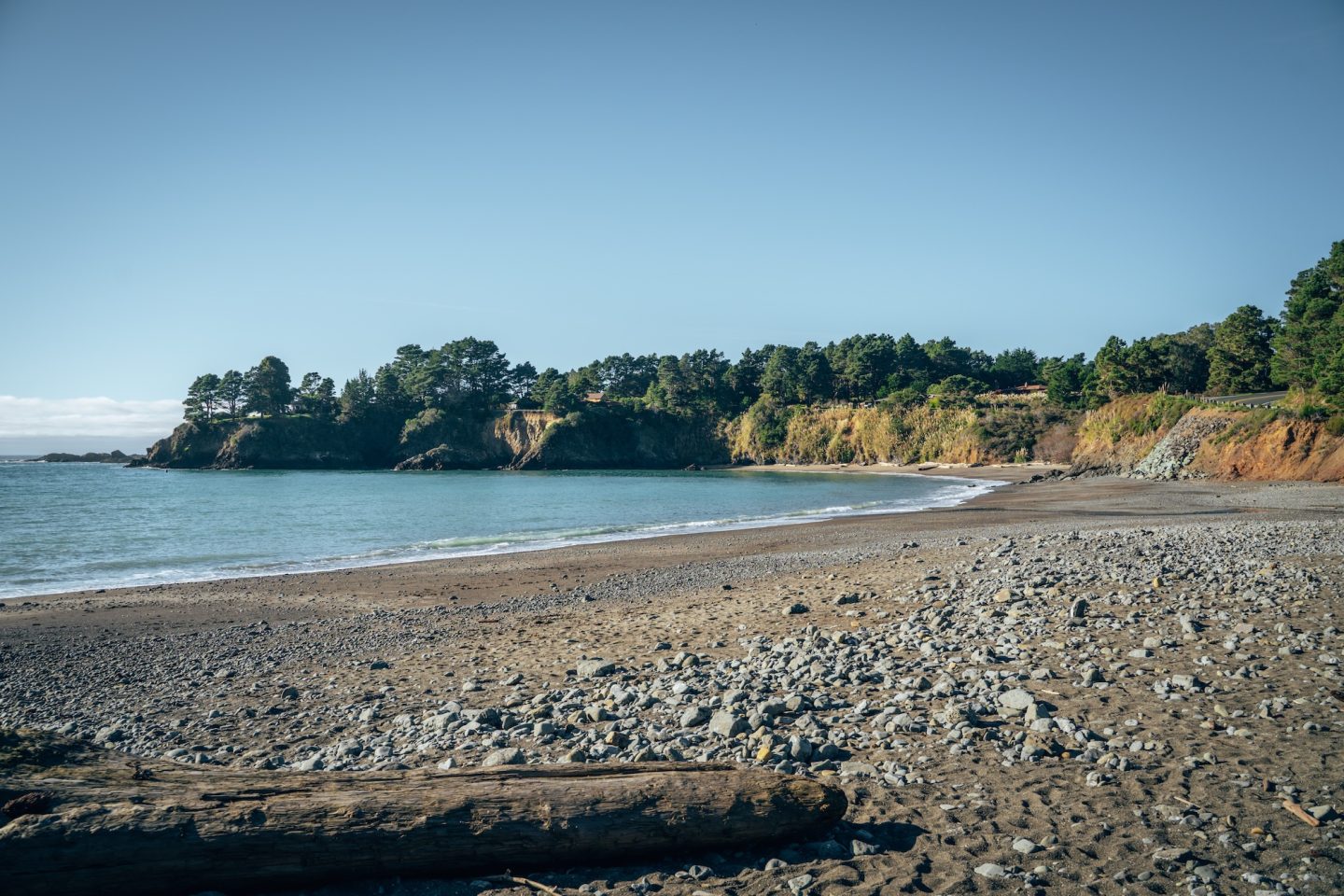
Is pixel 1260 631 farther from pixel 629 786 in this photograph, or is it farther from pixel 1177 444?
pixel 1177 444

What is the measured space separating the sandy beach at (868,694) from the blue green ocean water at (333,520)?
6489 millimetres

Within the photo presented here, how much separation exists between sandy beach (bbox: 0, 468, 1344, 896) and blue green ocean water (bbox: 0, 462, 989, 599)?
255 inches

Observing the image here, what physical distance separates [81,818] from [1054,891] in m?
5.44

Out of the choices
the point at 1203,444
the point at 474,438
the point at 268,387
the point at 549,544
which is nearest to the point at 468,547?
the point at 549,544

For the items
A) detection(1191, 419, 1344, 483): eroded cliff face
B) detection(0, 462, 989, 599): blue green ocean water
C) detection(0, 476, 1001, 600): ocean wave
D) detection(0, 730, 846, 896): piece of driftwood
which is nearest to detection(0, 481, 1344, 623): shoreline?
detection(0, 476, 1001, 600): ocean wave

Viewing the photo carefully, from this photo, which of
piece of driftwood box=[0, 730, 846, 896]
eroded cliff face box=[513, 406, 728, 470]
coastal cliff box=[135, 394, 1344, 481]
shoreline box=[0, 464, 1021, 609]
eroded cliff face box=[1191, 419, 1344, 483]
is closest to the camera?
piece of driftwood box=[0, 730, 846, 896]

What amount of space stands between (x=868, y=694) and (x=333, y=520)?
118 ft

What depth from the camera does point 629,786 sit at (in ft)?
15.2

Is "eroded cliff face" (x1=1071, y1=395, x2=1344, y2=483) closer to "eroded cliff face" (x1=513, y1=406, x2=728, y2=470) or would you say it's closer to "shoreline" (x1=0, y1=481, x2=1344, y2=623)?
"shoreline" (x1=0, y1=481, x2=1344, y2=623)

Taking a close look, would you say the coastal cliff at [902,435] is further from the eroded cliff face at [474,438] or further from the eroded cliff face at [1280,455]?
the eroded cliff face at [474,438]

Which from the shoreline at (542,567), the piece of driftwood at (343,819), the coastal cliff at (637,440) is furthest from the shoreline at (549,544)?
the coastal cliff at (637,440)

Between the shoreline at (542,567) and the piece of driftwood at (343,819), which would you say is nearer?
the piece of driftwood at (343,819)

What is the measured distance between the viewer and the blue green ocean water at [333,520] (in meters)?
23.3

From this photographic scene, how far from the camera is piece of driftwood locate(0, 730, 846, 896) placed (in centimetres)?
397
